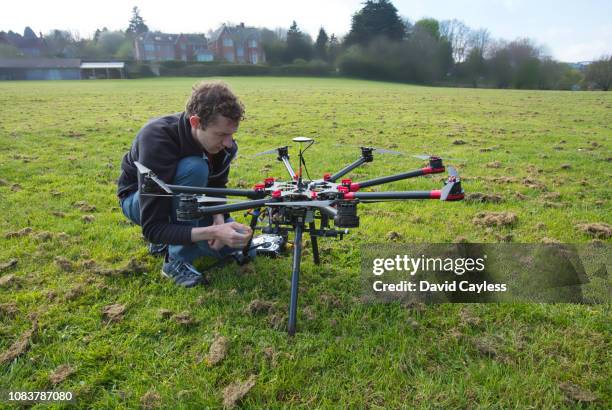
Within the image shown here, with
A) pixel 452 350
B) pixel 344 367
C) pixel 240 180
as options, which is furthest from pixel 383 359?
pixel 240 180

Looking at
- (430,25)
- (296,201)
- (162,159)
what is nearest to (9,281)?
(162,159)

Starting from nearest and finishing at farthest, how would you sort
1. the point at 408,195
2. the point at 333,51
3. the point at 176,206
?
the point at 408,195
the point at 176,206
the point at 333,51

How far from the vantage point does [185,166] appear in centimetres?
348

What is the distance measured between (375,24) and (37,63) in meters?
52.4

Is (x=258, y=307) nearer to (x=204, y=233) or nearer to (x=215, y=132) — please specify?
(x=204, y=233)

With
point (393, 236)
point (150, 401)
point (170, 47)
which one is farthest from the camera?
point (170, 47)

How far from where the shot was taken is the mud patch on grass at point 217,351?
2771 millimetres

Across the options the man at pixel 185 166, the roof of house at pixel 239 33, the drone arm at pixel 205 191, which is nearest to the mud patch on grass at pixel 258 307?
the man at pixel 185 166

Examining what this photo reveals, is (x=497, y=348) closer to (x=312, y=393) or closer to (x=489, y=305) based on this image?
(x=489, y=305)

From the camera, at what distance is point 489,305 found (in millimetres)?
3408

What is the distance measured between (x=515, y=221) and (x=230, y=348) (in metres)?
3.89

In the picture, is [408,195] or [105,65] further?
[105,65]

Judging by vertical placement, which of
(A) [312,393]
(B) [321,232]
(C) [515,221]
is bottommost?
(A) [312,393]

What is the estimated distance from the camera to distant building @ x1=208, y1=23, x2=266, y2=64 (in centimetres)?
8406
